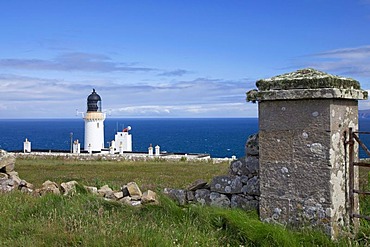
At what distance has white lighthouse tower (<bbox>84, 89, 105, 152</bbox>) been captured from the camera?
51.6 m

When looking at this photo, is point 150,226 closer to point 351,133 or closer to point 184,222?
point 184,222

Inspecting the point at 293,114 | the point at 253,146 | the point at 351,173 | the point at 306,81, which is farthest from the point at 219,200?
the point at 306,81

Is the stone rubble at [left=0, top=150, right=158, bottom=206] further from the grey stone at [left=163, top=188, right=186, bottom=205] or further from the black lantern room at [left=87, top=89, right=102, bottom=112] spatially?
the black lantern room at [left=87, top=89, right=102, bottom=112]

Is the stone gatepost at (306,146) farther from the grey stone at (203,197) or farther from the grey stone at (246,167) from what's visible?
the grey stone at (203,197)

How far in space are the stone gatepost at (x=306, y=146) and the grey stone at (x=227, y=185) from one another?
65cm

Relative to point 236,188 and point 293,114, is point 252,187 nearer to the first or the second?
point 236,188

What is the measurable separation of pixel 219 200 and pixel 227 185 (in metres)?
0.30

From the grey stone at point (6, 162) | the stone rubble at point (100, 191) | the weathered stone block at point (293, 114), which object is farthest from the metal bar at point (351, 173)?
the grey stone at point (6, 162)

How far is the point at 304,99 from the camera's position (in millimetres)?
6484

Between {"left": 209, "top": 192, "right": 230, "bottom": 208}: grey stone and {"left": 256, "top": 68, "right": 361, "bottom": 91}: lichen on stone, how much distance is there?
1987 millimetres

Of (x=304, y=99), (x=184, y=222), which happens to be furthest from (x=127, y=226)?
(x=304, y=99)

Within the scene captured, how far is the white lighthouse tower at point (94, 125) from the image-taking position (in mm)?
51562

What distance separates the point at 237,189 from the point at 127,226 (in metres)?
2.20

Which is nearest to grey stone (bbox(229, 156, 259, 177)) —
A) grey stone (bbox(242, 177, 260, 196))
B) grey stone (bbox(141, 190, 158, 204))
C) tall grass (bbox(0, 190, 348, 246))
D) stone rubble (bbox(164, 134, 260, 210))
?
stone rubble (bbox(164, 134, 260, 210))
